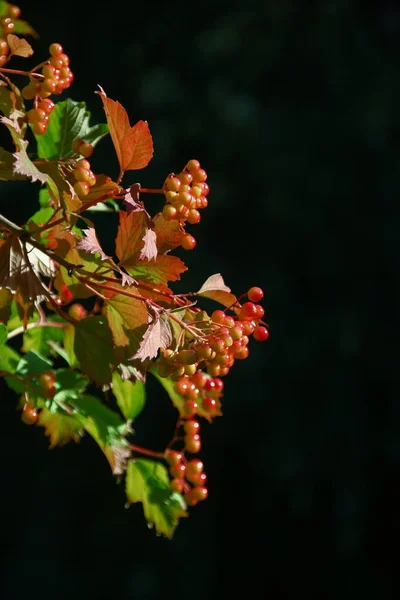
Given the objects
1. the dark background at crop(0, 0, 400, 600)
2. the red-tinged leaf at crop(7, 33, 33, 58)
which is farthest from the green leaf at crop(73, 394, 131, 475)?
the dark background at crop(0, 0, 400, 600)

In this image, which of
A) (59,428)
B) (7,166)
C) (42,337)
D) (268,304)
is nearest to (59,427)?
(59,428)

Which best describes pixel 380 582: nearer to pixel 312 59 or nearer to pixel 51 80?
pixel 312 59

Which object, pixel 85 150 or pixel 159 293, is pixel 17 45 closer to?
pixel 85 150

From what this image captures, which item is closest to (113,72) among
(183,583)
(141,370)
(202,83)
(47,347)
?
(202,83)

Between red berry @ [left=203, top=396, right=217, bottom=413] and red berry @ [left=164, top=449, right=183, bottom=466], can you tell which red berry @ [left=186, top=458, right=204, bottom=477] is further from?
red berry @ [left=203, top=396, right=217, bottom=413]

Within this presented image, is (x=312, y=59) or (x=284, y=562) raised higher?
(x=312, y=59)

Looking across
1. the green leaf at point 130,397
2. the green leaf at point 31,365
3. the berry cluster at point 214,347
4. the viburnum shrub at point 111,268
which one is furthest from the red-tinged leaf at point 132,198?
the green leaf at point 130,397
